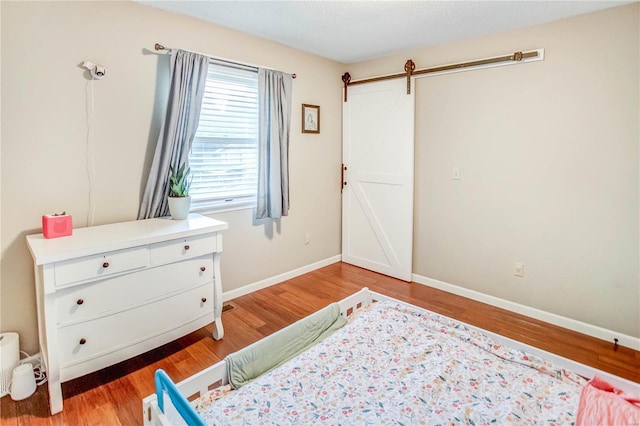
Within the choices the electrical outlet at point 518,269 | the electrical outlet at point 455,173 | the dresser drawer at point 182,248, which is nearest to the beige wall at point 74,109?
the dresser drawer at point 182,248

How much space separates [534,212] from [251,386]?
2631mm

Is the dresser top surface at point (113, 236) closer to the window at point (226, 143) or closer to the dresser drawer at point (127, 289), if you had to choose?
the dresser drawer at point (127, 289)

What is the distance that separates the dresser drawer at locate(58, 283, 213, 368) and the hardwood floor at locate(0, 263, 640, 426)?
0.77 feet

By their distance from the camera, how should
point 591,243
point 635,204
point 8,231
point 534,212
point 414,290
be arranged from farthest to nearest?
point 414,290 < point 534,212 < point 591,243 < point 635,204 < point 8,231

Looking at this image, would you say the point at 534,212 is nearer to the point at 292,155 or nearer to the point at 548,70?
the point at 548,70

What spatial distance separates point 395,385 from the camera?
54.7 inches

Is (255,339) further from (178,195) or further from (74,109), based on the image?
(74,109)

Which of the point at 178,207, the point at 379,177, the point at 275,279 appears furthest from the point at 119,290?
the point at 379,177

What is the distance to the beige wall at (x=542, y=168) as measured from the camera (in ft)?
8.21

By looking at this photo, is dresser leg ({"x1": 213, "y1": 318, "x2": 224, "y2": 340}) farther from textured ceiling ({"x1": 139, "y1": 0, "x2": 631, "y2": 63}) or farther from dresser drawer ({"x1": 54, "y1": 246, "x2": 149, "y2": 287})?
textured ceiling ({"x1": 139, "y1": 0, "x2": 631, "y2": 63})

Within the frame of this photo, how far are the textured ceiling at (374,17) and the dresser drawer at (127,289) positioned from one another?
1.83 meters

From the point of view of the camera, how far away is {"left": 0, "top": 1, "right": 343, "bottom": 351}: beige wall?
2084 millimetres

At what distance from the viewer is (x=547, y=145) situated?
9.21ft

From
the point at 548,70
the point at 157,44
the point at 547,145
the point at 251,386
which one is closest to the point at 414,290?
the point at 547,145
